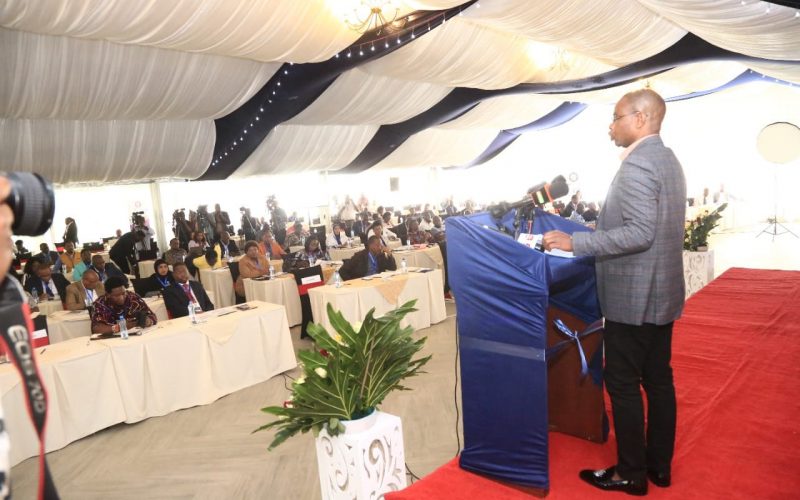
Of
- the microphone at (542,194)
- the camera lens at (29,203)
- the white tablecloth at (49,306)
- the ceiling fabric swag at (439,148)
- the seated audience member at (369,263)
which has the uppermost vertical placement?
the ceiling fabric swag at (439,148)

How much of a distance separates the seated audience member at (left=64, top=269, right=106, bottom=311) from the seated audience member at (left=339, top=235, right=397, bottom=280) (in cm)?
256

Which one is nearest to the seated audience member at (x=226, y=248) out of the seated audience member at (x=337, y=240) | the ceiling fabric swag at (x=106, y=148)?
the seated audience member at (x=337, y=240)

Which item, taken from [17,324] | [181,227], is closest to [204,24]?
[17,324]

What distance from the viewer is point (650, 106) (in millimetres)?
1942

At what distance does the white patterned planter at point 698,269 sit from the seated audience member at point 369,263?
10.6 feet

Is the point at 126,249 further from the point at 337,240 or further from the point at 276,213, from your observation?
the point at 276,213

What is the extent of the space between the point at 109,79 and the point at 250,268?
3.69 m

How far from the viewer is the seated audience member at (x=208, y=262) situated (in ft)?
26.5

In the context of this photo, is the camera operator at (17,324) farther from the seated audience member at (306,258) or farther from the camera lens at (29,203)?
the seated audience member at (306,258)

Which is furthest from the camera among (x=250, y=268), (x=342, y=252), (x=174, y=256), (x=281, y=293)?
(x=342, y=252)

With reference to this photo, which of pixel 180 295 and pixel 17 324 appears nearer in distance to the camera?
pixel 17 324

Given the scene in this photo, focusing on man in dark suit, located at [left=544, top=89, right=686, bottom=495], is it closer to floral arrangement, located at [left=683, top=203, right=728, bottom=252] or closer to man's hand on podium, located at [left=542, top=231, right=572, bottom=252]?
Answer: man's hand on podium, located at [left=542, top=231, right=572, bottom=252]

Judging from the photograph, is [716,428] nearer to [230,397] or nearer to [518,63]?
[230,397]

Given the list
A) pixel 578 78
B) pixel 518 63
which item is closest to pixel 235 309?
→ pixel 518 63
